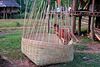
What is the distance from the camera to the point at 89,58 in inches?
215

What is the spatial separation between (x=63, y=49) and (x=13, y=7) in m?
19.2

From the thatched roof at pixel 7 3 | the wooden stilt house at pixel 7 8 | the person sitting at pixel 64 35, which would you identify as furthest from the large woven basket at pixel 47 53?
the thatched roof at pixel 7 3

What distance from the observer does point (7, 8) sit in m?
21.2

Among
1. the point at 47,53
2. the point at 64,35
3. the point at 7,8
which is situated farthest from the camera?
the point at 7,8

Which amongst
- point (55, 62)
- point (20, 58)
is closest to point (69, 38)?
point (55, 62)

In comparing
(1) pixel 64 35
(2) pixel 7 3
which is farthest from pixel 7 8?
(1) pixel 64 35

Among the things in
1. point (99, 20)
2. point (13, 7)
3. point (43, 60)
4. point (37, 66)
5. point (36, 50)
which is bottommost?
point (37, 66)

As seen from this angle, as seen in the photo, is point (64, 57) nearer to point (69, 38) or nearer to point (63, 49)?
point (63, 49)

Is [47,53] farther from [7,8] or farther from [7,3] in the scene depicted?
[7,8]

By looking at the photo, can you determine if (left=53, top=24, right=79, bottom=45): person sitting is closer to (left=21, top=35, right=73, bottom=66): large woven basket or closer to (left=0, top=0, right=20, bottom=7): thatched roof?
(left=21, top=35, right=73, bottom=66): large woven basket

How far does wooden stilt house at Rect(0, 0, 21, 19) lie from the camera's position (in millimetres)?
20172

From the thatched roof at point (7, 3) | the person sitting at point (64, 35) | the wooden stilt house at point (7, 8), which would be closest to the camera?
the person sitting at point (64, 35)

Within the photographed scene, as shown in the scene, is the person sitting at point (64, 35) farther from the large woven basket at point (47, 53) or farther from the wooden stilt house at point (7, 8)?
the wooden stilt house at point (7, 8)

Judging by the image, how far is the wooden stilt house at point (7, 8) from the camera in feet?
66.2
